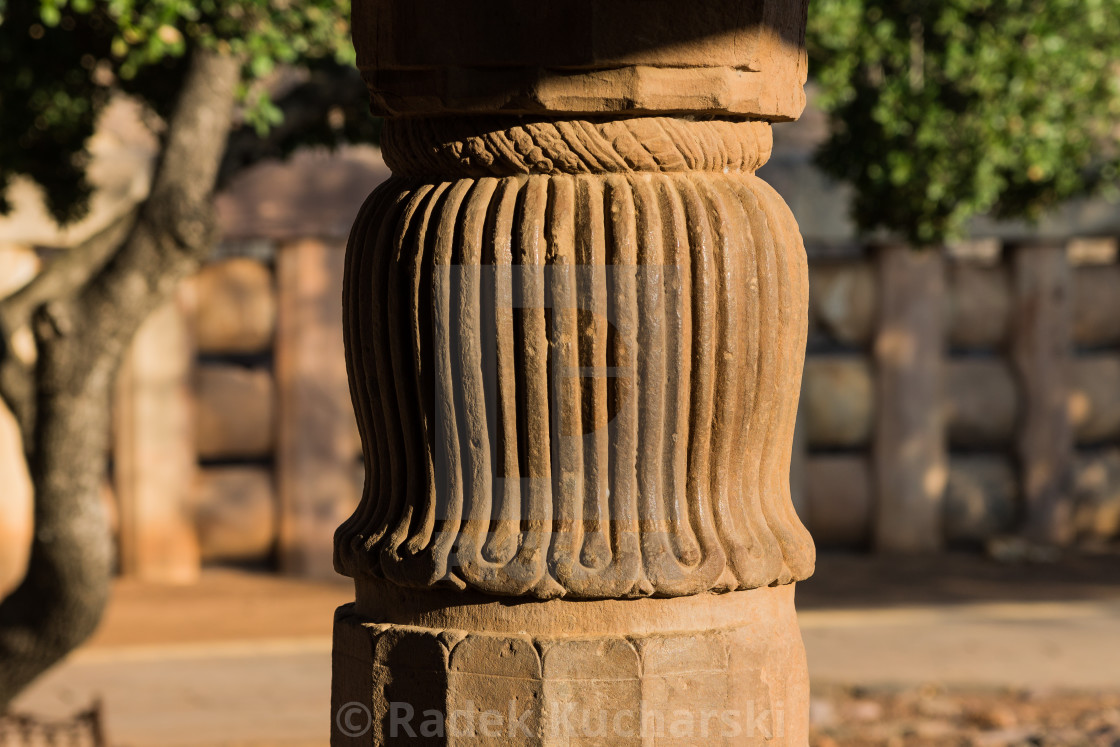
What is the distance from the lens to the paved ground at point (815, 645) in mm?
5211

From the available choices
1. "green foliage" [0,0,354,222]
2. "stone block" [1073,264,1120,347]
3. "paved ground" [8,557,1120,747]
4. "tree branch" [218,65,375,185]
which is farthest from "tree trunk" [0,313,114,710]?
"stone block" [1073,264,1120,347]

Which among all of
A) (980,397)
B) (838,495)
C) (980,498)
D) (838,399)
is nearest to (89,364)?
(838,399)

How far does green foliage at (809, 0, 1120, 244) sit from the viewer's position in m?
3.75

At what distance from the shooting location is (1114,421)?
8102mm

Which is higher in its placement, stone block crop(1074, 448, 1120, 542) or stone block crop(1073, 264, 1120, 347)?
stone block crop(1073, 264, 1120, 347)

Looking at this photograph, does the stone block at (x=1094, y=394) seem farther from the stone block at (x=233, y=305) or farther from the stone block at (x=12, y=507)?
the stone block at (x=12, y=507)

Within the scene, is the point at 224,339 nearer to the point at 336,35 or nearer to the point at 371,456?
the point at 336,35

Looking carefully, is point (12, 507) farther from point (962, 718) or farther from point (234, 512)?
point (962, 718)

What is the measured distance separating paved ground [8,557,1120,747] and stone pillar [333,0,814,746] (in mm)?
3199

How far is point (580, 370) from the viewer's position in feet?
6.12

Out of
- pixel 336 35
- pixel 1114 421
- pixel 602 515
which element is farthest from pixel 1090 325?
pixel 602 515

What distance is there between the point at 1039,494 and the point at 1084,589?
83cm

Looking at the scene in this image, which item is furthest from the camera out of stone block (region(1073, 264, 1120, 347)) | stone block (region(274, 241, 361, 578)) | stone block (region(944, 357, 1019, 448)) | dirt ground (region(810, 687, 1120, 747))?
stone block (region(1073, 264, 1120, 347))

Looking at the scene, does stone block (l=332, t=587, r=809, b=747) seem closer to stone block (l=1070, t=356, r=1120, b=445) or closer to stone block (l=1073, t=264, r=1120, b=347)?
stone block (l=1070, t=356, r=1120, b=445)
